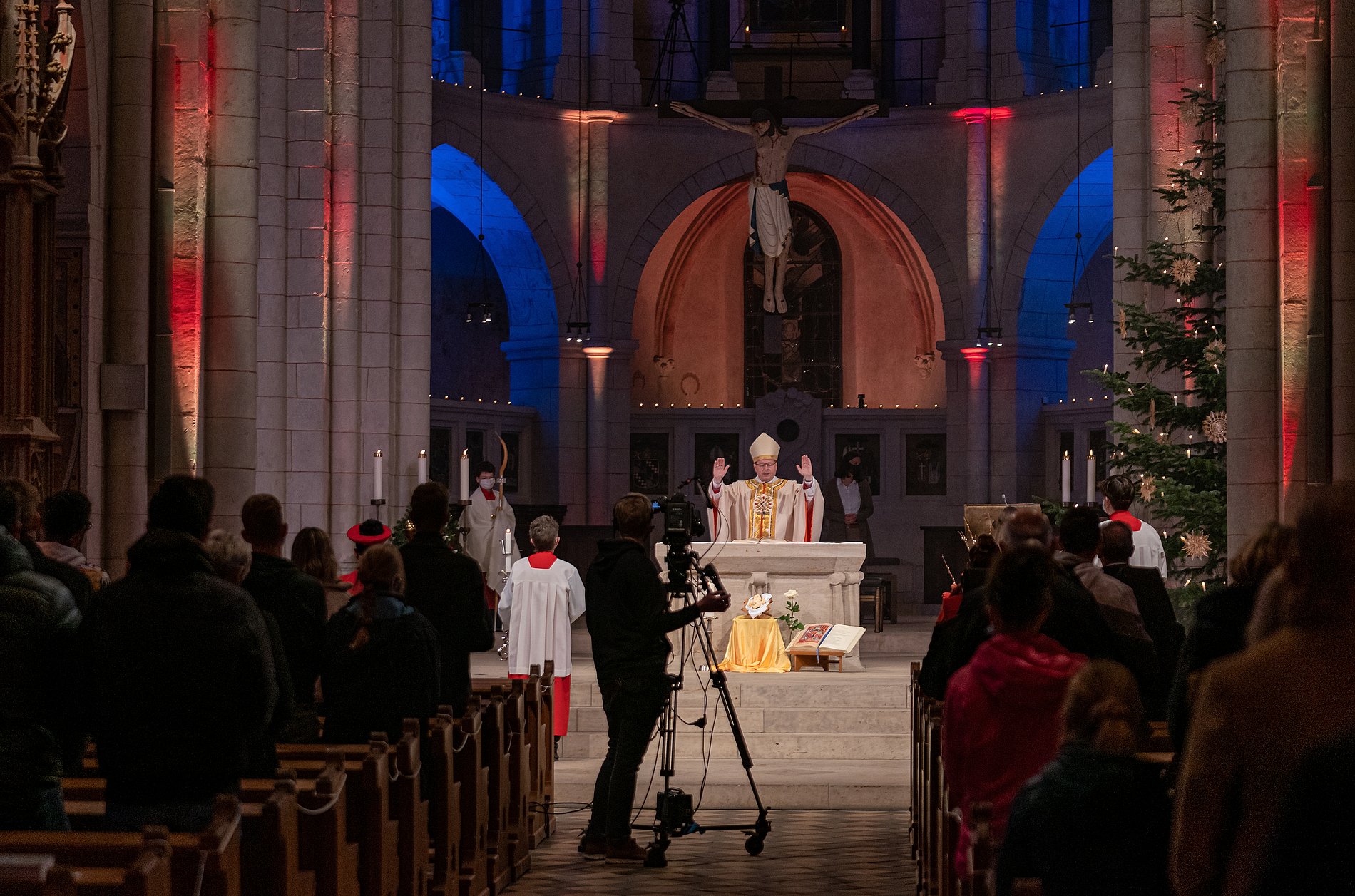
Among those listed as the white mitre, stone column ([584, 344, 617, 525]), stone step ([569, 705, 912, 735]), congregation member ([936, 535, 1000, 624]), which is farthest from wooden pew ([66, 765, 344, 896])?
stone column ([584, 344, 617, 525])

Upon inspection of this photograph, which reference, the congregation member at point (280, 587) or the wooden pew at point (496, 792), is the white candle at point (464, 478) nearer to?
the wooden pew at point (496, 792)

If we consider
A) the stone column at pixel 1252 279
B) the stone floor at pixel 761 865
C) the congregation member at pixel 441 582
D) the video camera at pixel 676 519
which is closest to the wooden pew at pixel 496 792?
the stone floor at pixel 761 865

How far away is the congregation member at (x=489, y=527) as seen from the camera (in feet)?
53.3

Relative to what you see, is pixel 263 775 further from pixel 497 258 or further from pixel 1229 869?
pixel 497 258

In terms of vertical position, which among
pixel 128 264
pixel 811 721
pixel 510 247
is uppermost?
pixel 510 247

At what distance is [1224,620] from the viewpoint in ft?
14.3

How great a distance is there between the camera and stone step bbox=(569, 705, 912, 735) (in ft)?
38.2

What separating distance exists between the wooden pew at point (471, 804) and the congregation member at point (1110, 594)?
2.40 meters

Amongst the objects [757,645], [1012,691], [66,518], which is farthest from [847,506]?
[1012,691]

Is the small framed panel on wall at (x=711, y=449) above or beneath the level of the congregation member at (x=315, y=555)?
above

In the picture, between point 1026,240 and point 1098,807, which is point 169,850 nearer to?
point 1098,807

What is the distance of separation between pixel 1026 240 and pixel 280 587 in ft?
57.2

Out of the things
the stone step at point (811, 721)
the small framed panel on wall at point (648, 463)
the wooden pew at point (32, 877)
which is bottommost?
the stone step at point (811, 721)

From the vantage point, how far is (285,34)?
44.4ft
